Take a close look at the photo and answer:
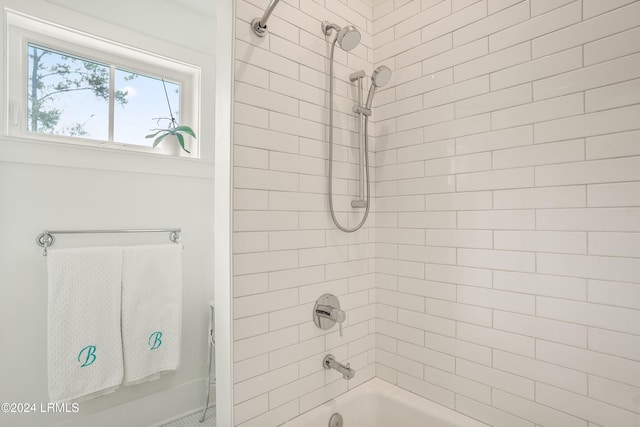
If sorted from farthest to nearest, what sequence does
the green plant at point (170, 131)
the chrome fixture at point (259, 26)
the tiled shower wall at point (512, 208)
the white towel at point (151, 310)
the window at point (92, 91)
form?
the green plant at point (170, 131)
the white towel at point (151, 310)
the window at point (92, 91)
the chrome fixture at point (259, 26)
the tiled shower wall at point (512, 208)

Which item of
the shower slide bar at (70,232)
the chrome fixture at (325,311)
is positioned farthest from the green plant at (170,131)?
the chrome fixture at (325,311)

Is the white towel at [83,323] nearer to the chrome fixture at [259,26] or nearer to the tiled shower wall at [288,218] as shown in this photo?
the tiled shower wall at [288,218]

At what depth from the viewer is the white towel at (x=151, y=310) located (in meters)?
1.88

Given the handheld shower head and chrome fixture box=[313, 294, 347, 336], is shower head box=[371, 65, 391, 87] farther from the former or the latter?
chrome fixture box=[313, 294, 347, 336]

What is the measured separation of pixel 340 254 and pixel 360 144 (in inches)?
20.1

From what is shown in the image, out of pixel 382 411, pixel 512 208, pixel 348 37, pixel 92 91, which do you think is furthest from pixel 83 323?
pixel 512 208

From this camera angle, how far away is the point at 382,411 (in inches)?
56.1

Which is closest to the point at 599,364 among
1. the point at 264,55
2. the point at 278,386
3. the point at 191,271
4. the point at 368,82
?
the point at 278,386

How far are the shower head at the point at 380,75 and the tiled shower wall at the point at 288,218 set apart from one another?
18cm

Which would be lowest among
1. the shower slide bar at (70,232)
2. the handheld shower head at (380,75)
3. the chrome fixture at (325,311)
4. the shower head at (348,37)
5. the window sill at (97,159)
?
the chrome fixture at (325,311)

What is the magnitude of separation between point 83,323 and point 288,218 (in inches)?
56.2

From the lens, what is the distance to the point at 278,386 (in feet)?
3.90

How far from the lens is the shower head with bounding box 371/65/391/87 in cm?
128

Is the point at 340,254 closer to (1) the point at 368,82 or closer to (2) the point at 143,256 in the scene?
(1) the point at 368,82
